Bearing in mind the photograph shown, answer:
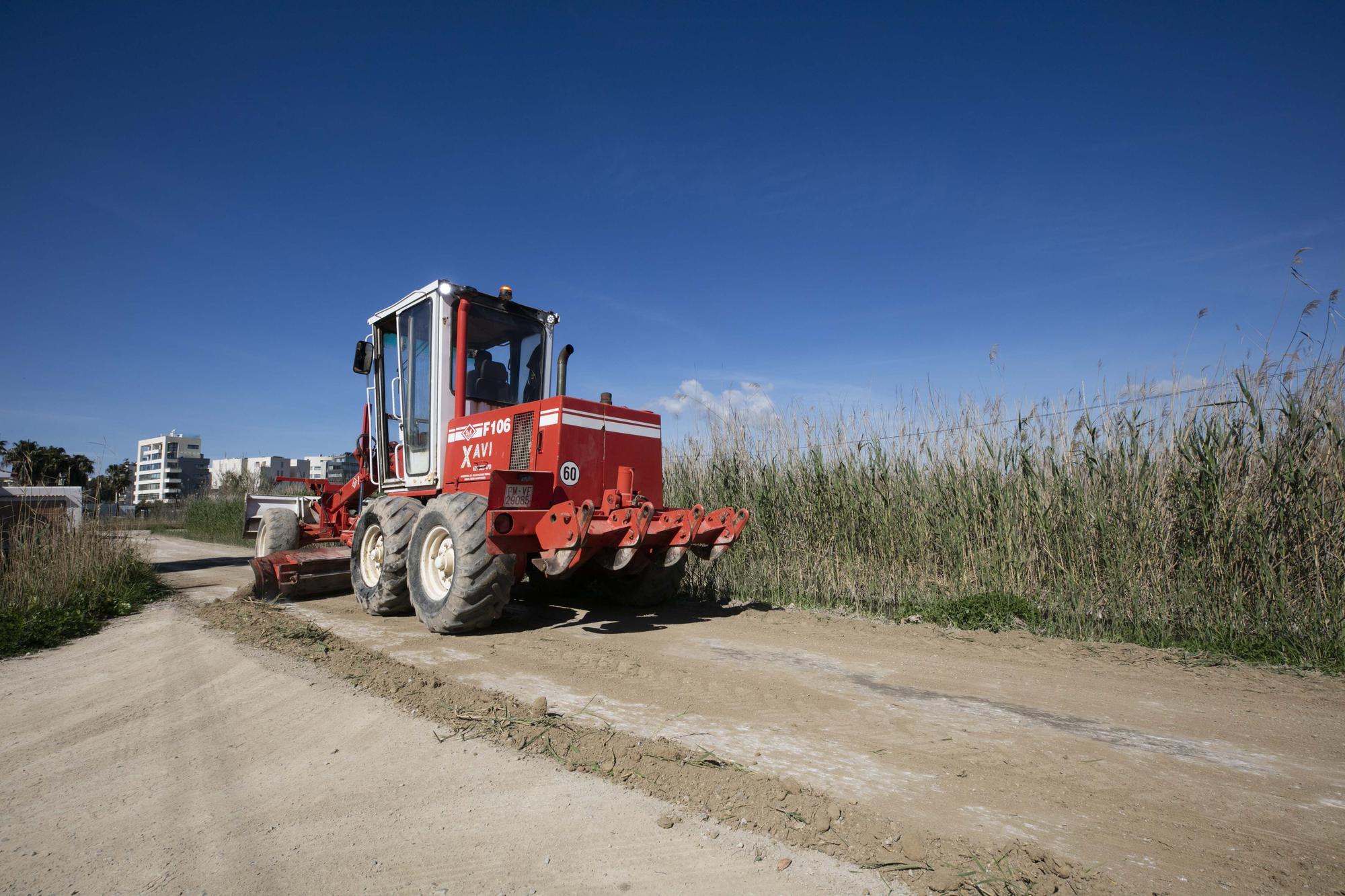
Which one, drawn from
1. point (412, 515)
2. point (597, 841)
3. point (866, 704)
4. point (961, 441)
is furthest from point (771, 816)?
point (961, 441)

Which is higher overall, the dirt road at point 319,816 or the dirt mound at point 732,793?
the dirt mound at point 732,793

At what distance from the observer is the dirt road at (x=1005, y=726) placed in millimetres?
2330

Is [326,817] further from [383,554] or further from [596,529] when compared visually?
[383,554]

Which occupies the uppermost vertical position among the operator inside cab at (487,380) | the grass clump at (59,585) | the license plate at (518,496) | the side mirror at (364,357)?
the side mirror at (364,357)

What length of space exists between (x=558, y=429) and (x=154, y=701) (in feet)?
10.6

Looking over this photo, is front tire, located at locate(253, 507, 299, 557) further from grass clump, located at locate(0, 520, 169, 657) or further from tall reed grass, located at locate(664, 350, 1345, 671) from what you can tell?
tall reed grass, located at locate(664, 350, 1345, 671)

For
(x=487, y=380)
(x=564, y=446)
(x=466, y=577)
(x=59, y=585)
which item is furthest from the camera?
(x=487, y=380)

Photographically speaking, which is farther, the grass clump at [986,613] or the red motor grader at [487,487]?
the grass clump at [986,613]

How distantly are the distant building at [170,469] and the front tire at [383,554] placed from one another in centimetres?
2136

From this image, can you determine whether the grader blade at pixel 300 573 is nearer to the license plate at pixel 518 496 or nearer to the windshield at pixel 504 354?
the windshield at pixel 504 354

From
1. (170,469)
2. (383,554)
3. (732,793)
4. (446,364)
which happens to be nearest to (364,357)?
(446,364)

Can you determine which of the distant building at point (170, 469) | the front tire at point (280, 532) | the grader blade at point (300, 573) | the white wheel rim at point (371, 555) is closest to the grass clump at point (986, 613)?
the white wheel rim at point (371, 555)

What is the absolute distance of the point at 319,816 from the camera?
260 centimetres

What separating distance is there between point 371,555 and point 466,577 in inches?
97.6
